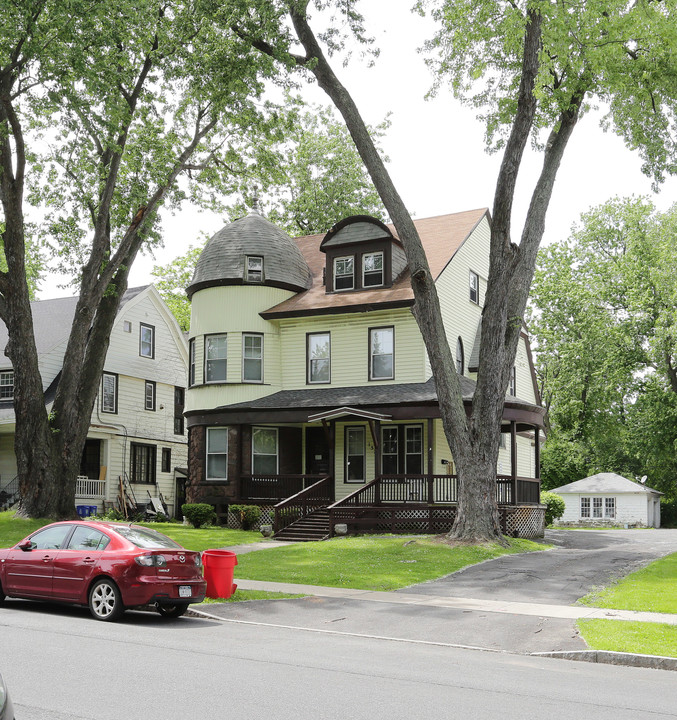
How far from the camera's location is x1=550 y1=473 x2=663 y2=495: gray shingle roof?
5016 centimetres

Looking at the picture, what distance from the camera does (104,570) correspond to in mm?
12203

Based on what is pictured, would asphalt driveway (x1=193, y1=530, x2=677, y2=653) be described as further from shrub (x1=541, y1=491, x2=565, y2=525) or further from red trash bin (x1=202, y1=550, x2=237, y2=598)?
shrub (x1=541, y1=491, x2=565, y2=525)

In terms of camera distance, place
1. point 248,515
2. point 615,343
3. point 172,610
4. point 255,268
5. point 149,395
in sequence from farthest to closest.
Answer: point 615,343 → point 149,395 → point 255,268 → point 248,515 → point 172,610

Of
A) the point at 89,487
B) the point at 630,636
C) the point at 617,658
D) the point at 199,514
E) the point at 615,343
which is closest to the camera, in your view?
the point at 617,658

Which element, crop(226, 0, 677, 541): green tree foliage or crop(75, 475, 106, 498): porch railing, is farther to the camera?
crop(75, 475, 106, 498): porch railing

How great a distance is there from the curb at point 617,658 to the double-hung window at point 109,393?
93.6 ft

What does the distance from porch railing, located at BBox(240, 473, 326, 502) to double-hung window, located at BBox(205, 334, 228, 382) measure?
400cm

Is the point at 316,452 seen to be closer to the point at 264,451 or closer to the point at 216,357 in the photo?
the point at 264,451

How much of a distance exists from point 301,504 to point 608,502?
98.4 ft

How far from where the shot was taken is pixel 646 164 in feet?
79.8

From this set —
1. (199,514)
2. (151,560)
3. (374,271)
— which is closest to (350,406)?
(374,271)

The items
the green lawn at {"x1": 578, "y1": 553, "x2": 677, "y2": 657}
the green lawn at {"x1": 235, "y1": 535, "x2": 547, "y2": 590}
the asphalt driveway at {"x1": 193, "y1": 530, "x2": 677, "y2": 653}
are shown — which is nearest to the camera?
the green lawn at {"x1": 578, "y1": 553, "x2": 677, "y2": 657}

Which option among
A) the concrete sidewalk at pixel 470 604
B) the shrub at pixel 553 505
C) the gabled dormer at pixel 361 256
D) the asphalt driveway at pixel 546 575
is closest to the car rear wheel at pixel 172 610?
the concrete sidewalk at pixel 470 604

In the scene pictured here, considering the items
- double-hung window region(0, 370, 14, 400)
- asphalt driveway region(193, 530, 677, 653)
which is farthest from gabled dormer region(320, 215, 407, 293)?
double-hung window region(0, 370, 14, 400)
